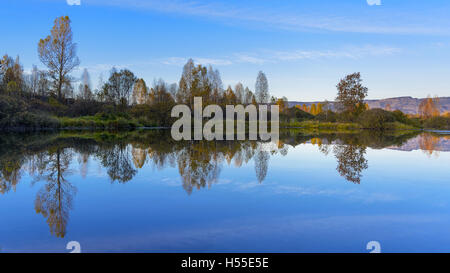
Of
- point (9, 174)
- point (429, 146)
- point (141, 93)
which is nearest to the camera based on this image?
point (9, 174)

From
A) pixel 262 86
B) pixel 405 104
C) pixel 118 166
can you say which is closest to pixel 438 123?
pixel 262 86

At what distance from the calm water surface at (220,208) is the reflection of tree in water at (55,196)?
0.01 meters

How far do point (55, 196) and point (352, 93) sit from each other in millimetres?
36930

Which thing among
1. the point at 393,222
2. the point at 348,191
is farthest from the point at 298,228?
the point at 348,191

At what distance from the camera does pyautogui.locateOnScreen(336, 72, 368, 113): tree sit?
115 feet

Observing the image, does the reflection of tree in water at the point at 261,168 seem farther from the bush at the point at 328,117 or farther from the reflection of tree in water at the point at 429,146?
the bush at the point at 328,117

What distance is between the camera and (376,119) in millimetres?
29656

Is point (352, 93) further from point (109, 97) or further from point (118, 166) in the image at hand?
point (118, 166)

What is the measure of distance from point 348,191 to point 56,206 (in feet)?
12.2

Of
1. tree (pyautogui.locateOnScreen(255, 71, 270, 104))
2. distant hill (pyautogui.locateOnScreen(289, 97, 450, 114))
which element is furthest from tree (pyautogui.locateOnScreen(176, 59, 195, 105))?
distant hill (pyautogui.locateOnScreen(289, 97, 450, 114))

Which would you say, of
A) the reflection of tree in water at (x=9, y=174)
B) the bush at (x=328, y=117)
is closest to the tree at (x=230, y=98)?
the bush at (x=328, y=117)

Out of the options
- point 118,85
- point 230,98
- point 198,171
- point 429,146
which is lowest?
point 198,171

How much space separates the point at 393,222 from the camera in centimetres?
284
